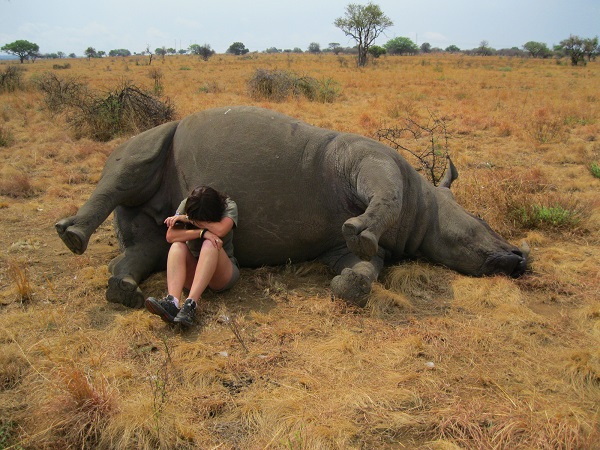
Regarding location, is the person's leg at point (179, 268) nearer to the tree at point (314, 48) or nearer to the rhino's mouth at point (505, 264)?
the rhino's mouth at point (505, 264)

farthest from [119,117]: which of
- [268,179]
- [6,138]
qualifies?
[268,179]

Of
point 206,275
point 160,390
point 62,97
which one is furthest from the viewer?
point 62,97

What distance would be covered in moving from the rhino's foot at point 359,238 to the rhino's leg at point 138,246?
1.72m

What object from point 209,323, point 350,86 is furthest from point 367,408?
point 350,86

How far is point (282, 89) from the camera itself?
589 inches

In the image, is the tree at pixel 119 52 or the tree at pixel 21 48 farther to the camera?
the tree at pixel 119 52

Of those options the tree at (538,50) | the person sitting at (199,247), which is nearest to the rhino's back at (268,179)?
the person sitting at (199,247)

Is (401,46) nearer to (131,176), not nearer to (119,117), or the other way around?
(119,117)

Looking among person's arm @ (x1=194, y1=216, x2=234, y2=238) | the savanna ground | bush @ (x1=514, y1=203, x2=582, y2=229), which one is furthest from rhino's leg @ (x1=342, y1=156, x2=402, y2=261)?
bush @ (x1=514, y1=203, x2=582, y2=229)

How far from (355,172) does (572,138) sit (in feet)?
26.5

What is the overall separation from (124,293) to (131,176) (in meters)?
1.06

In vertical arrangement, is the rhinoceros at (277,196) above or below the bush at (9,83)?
below

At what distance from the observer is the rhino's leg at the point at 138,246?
4172mm

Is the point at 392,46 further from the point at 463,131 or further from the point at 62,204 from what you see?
the point at 62,204
